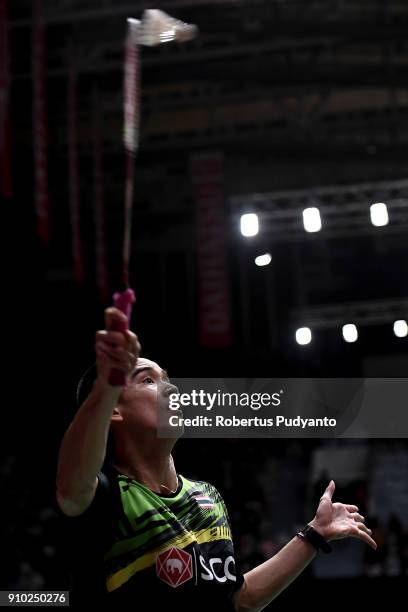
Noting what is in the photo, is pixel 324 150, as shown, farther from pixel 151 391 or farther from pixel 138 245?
pixel 151 391

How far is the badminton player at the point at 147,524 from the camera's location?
2.38 meters

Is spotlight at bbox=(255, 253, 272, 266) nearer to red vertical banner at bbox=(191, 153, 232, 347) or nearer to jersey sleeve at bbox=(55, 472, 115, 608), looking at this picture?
red vertical banner at bbox=(191, 153, 232, 347)

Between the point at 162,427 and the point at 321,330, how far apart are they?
1678cm

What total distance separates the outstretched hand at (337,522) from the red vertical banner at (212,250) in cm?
1296

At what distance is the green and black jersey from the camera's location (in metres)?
2.66

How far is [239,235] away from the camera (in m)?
18.5

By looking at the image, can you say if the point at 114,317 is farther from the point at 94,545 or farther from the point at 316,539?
the point at 316,539

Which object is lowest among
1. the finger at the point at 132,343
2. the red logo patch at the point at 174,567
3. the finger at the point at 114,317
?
the red logo patch at the point at 174,567

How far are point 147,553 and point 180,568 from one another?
92mm

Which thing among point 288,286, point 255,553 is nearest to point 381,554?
point 255,553

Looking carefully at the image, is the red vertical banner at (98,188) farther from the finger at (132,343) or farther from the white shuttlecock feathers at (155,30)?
the finger at (132,343)

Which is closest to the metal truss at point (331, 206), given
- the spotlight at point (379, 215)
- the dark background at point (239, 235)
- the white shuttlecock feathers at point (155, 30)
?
the dark background at point (239, 235)

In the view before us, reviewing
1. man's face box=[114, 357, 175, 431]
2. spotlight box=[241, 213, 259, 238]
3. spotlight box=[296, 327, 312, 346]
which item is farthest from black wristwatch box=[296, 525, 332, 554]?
spotlight box=[296, 327, 312, 346]

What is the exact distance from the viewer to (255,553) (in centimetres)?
1297
